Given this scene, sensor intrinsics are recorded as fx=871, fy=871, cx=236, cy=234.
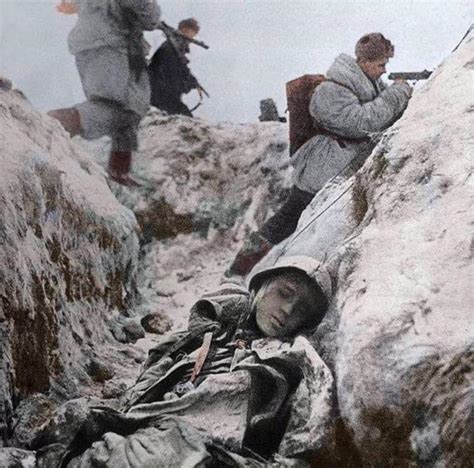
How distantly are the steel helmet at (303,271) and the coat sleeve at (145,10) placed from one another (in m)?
1.05

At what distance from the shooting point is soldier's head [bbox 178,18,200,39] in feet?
10.4

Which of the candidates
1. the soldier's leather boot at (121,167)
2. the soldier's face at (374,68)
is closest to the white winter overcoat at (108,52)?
A: the soldier's leather boot at (121,167)

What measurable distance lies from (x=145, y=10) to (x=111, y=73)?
27 cm

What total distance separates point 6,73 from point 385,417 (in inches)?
79.9

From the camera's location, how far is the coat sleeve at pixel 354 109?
284 cm

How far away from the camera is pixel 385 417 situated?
7.32 ft

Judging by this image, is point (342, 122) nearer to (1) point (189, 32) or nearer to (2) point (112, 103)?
(1) point (189, 32)

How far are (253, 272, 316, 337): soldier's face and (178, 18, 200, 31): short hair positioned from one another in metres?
1.00

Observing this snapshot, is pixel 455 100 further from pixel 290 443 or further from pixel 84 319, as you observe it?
pixel 84 319

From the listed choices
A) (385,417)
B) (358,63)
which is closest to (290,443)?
(385,417)

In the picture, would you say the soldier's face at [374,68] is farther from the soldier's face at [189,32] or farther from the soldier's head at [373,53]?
the soldier's face at [189,32]

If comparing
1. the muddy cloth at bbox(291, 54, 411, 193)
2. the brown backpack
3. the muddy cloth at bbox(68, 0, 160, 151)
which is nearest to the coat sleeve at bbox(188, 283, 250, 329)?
the muddy cloth at bbox(291, 54, 411, 193)

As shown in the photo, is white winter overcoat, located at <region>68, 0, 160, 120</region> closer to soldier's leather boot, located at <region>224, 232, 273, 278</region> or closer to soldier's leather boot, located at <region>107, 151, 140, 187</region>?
soldier's leather boot, located at <region>107, 151, 140, 187</region>

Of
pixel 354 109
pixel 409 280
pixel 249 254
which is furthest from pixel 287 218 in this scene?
pixel 409 280
